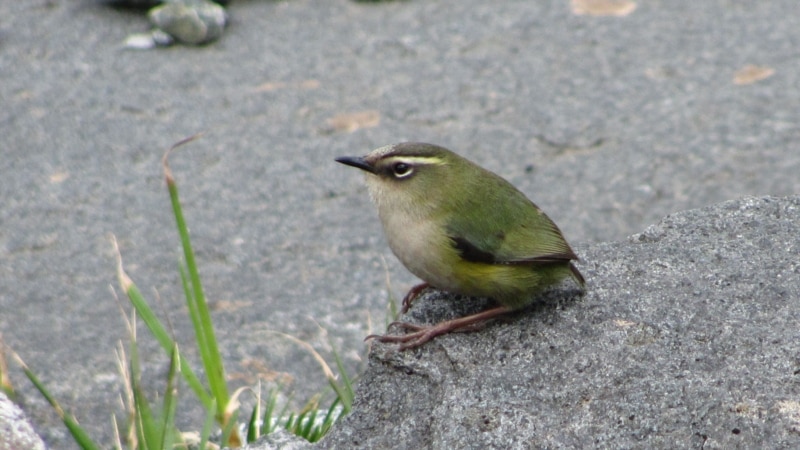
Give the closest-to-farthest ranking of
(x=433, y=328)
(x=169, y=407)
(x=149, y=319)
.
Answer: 1. (x=433, y=328)
2. (x=169, y=407)
3. (x=149, y=319)

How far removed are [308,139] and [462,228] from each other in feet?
12.3

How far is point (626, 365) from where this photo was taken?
352cm

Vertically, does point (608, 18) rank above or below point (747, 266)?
below

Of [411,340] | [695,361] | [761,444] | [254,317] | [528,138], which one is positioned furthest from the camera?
[528,138]

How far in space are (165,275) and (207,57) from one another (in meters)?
2.58

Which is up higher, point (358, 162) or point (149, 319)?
point (358, 162)

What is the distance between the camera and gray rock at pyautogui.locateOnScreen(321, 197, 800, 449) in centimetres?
329

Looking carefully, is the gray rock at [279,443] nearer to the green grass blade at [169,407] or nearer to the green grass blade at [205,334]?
the green grass blade at [169,407]

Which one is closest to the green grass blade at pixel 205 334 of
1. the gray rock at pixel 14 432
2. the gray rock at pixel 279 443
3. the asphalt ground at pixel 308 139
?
the gray rock at pixel 279 443

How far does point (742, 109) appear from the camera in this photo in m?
7.58

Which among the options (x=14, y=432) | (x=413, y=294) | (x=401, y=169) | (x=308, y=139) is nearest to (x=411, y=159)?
(x=401, y=169)

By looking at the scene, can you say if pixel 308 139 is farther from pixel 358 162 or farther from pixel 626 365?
pixel 626 365

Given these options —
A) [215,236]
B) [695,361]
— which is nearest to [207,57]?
[215,236]

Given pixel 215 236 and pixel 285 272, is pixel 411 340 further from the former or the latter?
pixel 215 236
